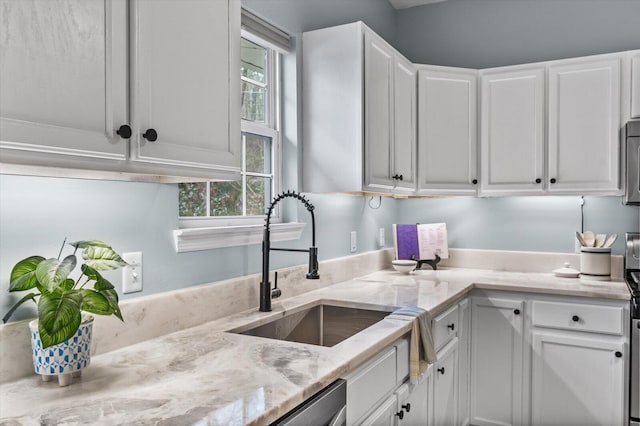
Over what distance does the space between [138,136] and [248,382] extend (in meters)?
0.63

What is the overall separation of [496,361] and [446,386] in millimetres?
542

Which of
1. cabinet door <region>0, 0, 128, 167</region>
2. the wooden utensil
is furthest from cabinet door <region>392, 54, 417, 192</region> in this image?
cabinet door <region>0, 0, 128, 167</region>

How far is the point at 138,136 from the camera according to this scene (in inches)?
46.3

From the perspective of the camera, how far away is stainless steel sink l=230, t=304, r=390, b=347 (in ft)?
7.13

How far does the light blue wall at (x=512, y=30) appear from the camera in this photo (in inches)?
125

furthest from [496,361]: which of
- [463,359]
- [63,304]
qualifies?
[63,304]

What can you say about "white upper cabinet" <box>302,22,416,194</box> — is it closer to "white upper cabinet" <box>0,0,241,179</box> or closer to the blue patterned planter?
"white upper cabinet" <box>0,0,241,179</box>

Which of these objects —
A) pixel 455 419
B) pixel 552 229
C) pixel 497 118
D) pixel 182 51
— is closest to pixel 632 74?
pixel 497 118

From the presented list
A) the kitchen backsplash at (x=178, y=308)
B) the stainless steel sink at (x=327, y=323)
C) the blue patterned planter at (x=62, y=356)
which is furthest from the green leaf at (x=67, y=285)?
the stainless steel sink at (x=327, y=323)

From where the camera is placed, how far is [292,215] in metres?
2.49

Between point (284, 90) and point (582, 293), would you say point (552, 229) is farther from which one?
point (284, 90)

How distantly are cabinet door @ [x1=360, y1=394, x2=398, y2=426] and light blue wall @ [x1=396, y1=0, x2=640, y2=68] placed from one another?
2581mm

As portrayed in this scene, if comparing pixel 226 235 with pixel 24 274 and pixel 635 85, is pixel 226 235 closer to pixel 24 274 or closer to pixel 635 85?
pixel 24 274

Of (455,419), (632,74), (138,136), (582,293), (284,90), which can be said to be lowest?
(455,419)
